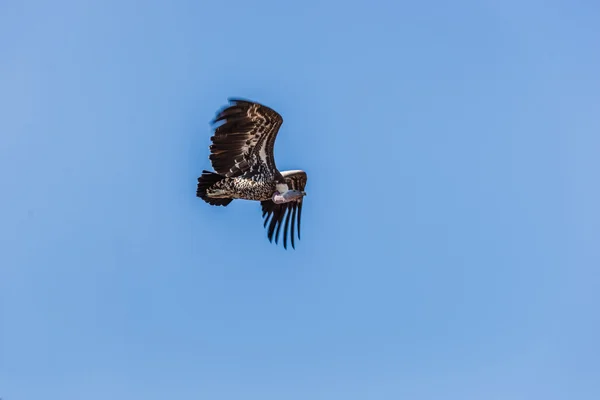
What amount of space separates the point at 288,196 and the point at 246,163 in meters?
1.64

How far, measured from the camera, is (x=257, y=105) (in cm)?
2864

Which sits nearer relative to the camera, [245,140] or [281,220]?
[245,140]

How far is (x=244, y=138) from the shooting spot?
29.6 m

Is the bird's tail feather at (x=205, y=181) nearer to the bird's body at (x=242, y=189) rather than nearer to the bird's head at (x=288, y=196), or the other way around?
the bird's body at (x=242, y=189)

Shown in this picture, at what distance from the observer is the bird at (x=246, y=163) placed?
28906 millimetres

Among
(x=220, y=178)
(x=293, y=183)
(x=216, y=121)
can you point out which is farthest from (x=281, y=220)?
(x=216, y=121)

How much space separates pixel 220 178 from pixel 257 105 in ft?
8.89

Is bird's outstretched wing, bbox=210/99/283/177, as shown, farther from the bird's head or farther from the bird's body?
the bird's head

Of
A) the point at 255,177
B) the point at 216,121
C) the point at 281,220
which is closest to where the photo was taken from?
the point at 216,121

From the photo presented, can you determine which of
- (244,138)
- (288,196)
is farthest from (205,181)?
(288,196)

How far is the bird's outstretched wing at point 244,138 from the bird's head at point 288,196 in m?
0.85

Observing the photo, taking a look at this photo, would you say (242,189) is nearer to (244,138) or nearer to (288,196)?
(288,196)

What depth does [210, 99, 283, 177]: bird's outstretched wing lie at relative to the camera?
28719 millimetres

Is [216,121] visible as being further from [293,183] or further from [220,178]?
[293,183]
